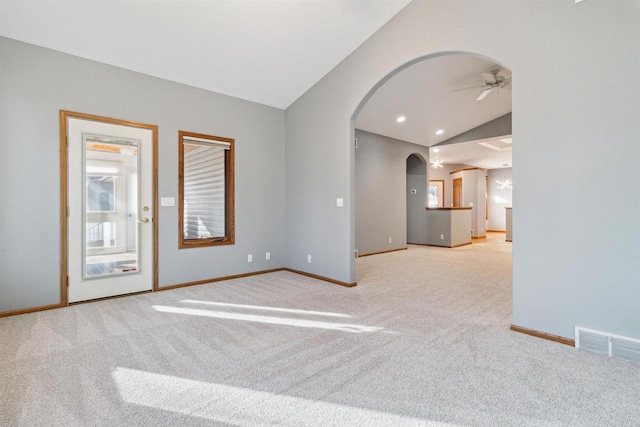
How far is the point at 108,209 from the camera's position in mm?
3822

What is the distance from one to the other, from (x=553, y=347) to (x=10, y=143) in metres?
5.44

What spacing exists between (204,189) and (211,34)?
213 cm

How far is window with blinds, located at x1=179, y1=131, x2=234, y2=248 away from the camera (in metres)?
4.45

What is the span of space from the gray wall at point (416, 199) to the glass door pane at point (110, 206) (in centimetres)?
735

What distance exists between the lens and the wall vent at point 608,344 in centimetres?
225

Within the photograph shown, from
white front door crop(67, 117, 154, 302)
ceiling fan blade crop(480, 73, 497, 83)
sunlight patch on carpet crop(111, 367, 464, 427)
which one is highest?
ceiling fan blade crop(480, 73, 497, 83)

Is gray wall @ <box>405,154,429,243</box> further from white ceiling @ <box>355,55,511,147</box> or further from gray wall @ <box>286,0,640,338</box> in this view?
gray wall @ <box>286,0,640,338</box>

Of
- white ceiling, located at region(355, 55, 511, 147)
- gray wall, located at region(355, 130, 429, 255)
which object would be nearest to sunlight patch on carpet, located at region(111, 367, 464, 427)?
white ceiling, located at region(355, 55, 511, 147)

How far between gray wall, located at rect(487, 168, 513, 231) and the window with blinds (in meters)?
12.7

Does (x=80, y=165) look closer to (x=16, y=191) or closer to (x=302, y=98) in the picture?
(x=16, y=191)

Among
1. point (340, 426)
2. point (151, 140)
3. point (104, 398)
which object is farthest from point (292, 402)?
point (151, 140)

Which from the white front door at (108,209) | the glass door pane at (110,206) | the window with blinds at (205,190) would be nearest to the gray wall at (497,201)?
the window with blinds at (205,190)

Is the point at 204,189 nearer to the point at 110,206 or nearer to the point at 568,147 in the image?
the point at 110,206

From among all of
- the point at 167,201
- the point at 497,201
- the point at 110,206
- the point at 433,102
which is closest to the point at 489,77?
the point at 433,102
